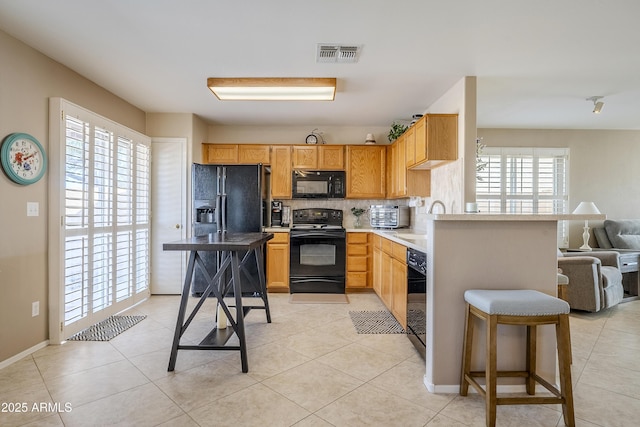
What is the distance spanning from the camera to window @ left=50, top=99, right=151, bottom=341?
9.16 feet

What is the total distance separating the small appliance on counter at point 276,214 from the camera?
4918mm

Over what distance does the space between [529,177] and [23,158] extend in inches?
253

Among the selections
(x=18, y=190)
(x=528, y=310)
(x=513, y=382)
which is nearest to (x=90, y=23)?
(x=18, y=190)

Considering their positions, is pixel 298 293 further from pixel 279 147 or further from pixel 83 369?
pixel 83 369

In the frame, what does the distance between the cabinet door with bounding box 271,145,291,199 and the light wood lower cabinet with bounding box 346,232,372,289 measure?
1217 mm

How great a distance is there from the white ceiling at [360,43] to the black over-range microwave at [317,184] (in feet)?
3.75

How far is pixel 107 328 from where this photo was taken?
3.14m

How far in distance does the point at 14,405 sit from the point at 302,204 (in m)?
3.76

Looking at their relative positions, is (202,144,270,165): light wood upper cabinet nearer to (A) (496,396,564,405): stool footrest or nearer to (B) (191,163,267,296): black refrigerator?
(B) (191,163,267,296): black refrigerator

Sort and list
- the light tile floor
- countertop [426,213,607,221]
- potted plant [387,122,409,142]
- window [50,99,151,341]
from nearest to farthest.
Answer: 1. the light tile floor
2. countertop [426,213,607,221]
3. window [50,99,151,341]
4. potted plant [387,122,409,142]

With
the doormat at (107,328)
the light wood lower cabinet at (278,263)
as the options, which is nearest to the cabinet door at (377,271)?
the light wood lower cabinet at (278,263)

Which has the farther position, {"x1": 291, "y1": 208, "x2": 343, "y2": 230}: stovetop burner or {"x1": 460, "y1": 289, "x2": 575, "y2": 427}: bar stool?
{"x1": 291, "y1": 208, "x2": 343, "y2": 230}: stovetop burner

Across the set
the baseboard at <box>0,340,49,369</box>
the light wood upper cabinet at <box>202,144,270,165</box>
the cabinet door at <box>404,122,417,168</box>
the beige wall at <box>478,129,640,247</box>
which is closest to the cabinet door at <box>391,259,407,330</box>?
the cabinet door at <box>404,122,417,168</box>

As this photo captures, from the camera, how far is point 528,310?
5.65ft
